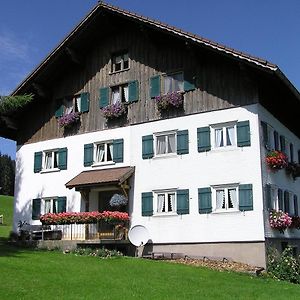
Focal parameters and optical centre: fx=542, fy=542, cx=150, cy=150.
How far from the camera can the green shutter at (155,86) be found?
2564 centimetres

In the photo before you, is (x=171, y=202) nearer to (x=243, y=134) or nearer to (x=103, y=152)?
(x=243, y=134)

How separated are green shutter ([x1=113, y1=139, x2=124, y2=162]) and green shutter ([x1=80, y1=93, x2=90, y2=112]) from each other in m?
2.78

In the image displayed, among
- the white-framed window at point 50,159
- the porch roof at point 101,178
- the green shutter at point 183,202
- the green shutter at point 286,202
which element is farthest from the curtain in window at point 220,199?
the white-framed window at point 50,159

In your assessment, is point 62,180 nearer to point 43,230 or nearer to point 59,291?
point 43,230

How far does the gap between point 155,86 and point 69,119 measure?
526 centimetres

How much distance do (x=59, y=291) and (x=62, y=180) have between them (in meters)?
14.8

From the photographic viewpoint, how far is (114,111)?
26547mm

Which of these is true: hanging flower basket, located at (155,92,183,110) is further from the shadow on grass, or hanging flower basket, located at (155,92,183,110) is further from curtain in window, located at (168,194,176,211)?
the shadow on grass

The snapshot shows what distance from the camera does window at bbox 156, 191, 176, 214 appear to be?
79.9 ft

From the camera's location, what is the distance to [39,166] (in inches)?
1152

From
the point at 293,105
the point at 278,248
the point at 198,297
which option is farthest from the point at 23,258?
the point at 293,105

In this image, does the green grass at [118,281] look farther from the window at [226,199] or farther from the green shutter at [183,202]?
the window at [226,199]

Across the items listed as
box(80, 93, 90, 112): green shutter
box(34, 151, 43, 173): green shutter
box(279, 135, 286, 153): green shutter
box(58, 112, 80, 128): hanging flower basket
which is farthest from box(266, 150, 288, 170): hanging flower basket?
box(34, 151, 43, 173): green shutter

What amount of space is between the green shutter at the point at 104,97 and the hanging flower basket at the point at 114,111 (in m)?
0.34
